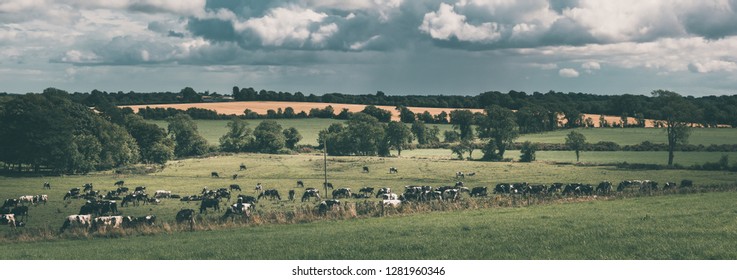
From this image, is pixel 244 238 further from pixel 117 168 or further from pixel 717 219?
pixel 117 168

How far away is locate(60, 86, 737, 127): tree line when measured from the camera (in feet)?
433

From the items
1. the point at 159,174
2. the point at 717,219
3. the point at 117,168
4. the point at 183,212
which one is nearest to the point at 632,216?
the point at 717,219

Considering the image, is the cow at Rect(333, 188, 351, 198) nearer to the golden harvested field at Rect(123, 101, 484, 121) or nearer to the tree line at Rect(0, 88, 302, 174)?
the tree line at Rect(0, 88, 302, 174)

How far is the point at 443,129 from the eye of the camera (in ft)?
450

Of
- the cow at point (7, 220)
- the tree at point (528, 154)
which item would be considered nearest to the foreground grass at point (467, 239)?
the cow at point (7, 220)

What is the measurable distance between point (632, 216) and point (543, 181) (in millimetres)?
36049

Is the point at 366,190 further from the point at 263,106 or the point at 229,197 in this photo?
the point at 263,106

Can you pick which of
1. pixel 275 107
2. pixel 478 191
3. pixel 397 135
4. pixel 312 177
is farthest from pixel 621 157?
pixel 275 107

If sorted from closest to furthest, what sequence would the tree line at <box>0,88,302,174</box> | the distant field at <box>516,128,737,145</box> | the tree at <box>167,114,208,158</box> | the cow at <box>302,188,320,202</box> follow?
the cow at <box>302,188,320,202</box>, the tree line at <box>0,88,302,174</box>, the distant field at <box>516,128,737,145</box>, the tree at <box>167,114,208,158</box>

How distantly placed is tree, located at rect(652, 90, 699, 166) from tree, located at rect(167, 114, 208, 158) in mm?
72335

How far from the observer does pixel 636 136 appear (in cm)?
11494

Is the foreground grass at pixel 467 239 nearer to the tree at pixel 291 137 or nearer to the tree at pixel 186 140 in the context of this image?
the tree at pixel 186 140

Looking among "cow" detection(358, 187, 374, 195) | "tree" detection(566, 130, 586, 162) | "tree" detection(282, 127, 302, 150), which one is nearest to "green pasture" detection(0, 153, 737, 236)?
"cow" detection(358, 187, 374, 195)

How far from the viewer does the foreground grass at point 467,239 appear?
2039 cm
